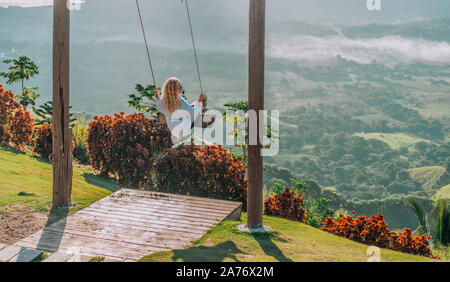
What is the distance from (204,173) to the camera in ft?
24.3

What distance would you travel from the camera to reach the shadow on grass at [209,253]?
4016mm

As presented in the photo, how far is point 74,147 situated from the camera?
1001 centimetres

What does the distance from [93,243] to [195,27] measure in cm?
7573

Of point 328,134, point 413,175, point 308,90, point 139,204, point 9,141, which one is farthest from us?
point 308,90

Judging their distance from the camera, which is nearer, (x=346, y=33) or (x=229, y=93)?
(x=229, y=93)

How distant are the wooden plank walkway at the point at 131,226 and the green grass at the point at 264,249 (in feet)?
0.66

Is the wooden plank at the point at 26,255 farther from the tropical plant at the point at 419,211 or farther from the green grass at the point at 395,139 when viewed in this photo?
the green grass at the point at 395,139

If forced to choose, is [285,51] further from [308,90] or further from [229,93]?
[229,93]

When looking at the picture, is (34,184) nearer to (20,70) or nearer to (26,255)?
(26,255)

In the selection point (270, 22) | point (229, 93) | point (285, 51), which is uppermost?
point (270, 22)

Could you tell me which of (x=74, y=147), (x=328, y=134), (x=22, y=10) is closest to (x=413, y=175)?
(x=328, y=134)

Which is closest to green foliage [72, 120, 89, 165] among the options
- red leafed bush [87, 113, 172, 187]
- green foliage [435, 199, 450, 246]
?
red leafed bush [87, 113, 172, 187]

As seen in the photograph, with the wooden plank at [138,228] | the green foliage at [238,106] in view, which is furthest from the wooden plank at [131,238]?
the green foliage at [238,106]
